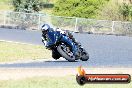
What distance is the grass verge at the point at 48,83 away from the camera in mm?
13094

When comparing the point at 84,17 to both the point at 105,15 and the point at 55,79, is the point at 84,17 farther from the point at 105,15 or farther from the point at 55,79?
the point at 55,79

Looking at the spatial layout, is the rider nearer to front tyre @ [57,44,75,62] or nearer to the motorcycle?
the motorcycle

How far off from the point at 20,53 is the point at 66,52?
21.7 ft

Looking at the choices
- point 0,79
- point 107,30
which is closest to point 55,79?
point 0,79

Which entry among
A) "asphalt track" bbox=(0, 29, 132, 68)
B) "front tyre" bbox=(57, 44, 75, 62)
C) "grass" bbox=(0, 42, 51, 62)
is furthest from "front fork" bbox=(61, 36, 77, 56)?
"grass" bbox=(0, 42, 51, 62)

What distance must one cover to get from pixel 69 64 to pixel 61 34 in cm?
119

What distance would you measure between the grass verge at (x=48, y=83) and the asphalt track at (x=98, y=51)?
3.73 metres

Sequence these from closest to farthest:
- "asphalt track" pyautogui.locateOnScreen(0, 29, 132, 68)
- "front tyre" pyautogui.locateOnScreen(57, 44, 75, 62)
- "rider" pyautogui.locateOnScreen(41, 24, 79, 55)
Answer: "rider" pyautogui.locateOnScreen(41, 24, 79, 55)
"front tyre" pyautogui.locateOnScreen(57, 44, 75, 62)
"asphalt track" pyautogui.locateOnScreen(0, 29, 132, 68)

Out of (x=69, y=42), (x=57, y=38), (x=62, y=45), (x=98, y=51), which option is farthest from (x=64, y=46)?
(x=98, y=51)

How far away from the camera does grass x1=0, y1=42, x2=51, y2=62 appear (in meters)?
22.8

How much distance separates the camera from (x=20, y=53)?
24672 millimetres

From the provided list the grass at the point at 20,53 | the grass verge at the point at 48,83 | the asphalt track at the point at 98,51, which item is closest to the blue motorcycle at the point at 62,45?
the asphalt track at the point at 98,51

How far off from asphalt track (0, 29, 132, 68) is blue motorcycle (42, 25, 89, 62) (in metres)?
0.31

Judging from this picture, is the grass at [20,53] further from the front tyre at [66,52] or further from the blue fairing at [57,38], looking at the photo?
the blue fairing at [57,38]
